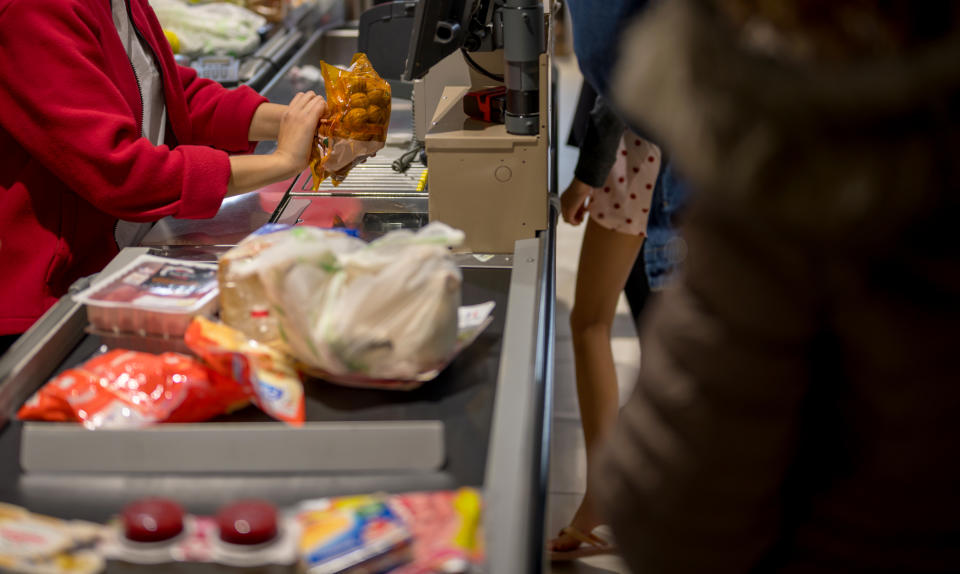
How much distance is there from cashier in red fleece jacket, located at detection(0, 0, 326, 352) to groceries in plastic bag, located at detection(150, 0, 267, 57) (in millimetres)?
1335

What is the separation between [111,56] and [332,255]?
0.80 meters

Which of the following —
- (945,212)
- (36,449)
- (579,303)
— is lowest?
(579,303)

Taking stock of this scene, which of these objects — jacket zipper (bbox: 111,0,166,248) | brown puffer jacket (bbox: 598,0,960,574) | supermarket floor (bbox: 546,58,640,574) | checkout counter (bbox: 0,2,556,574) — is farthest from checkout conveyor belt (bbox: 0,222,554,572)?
supermarket floor (bbox: 546,58,640,574)

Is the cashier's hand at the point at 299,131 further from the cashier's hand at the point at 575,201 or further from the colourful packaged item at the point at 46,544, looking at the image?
the colourful packaged item at the point at 46,544

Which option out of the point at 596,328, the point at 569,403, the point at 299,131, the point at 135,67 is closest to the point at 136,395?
the point at 299,131

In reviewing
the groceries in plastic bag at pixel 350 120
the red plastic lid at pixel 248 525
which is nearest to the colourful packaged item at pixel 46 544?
the red plastic lid at pixel 248 525

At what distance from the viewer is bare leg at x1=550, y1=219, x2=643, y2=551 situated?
94.1 inches

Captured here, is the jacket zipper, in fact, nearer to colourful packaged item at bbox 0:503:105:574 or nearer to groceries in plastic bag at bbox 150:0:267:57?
colourful packaged item at bbox 0:503:105:574

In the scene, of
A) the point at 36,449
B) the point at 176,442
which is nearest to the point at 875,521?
the point at 176,442

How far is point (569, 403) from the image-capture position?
3.33 metres

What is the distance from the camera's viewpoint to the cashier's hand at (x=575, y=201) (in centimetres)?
233

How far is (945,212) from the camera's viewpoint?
68 cm

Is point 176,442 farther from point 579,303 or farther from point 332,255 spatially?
point 579,303

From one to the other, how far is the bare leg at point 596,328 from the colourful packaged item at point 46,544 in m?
1.58
